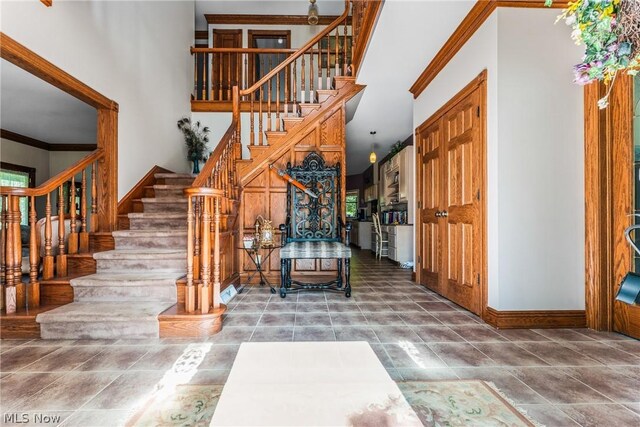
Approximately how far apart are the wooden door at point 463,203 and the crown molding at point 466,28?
58 centimetres

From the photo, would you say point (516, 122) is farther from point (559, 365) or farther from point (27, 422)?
point (27, 422)

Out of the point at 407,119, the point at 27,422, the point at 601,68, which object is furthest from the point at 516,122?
the point at 27,422

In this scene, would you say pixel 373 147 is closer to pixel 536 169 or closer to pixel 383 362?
pixel 536 169

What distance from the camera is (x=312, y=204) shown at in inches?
160

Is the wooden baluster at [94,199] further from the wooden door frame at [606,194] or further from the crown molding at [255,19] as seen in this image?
the crown molding at [255,19]

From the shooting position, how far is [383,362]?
72.5 inches

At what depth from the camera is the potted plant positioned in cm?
524

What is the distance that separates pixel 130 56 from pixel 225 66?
2.59 m

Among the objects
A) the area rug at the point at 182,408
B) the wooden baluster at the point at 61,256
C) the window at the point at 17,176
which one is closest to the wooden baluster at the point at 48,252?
the wooden baluster at the point at 61,256

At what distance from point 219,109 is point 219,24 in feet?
9.83

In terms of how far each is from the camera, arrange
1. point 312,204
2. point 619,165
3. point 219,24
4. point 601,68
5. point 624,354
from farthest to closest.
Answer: point 219,24
point 312,204
point 619,165
point 624,354
point 601,68

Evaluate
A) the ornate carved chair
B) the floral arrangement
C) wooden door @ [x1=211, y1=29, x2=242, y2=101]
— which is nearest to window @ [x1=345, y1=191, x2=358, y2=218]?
wooden door @ [x1=211, y1=29, x2=242, y2=101]

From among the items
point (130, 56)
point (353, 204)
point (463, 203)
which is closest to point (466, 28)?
point (463, 203)

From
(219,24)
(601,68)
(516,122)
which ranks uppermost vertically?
(219,24)
